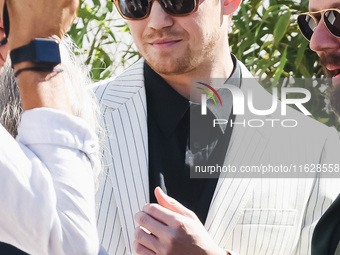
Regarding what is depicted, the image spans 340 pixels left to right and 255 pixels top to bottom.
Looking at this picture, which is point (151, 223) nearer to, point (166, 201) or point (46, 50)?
point (166, 201)

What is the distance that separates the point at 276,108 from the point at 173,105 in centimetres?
35

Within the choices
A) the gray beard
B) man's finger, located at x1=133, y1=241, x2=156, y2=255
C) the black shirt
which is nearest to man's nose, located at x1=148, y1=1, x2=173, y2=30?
the black shirt

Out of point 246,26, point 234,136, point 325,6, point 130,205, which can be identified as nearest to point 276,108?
point 234,136

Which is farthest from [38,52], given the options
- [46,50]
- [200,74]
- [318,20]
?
[200,74]

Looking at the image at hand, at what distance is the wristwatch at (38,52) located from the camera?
55.0 inches

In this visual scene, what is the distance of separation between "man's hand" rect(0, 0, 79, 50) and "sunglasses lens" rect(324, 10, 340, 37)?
4.10ft

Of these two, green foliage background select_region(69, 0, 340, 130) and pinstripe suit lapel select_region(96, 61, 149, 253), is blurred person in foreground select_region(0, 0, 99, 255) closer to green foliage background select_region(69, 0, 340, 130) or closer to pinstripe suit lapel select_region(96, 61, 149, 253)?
pinstripe suit lapel select_region(96, 61, 149, 253)

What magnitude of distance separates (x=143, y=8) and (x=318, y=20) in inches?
23.0

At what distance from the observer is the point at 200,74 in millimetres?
2855

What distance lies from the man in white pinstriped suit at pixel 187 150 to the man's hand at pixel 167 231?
21 millimetres

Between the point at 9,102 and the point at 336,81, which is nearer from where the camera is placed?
the point at 9,102

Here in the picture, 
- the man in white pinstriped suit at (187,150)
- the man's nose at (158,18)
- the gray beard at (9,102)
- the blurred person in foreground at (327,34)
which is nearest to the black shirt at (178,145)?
the man in white pinstriped suit at (187,150)

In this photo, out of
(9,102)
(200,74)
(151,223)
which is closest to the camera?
(9,102)

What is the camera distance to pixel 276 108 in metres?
2.81
